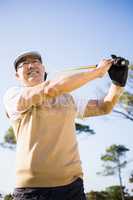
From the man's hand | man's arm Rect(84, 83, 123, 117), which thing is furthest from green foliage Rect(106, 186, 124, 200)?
the man's hand

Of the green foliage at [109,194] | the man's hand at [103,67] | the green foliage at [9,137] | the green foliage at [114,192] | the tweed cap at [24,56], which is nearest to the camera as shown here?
the man's hand at [103,67]

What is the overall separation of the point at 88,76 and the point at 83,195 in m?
0.71

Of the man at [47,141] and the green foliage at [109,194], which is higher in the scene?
the man at [47,141]

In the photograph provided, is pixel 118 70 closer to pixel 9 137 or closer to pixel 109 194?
pixel 9 137

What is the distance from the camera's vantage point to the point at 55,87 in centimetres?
206

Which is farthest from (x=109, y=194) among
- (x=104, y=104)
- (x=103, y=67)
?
(x=103, y=67)

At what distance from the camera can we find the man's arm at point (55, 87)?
2041 mm

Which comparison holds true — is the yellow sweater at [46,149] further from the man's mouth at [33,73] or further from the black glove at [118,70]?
the black glove at [118,70]

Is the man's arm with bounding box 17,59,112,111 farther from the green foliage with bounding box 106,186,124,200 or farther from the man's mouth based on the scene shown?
the green foliage with bounding box 106,186,124,200

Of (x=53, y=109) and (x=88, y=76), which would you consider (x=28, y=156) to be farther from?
(x=88, y=76)

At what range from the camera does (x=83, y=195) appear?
7.12 feet

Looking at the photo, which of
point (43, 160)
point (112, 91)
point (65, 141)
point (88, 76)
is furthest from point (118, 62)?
point (43, 160)

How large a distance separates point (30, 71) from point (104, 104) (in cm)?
57

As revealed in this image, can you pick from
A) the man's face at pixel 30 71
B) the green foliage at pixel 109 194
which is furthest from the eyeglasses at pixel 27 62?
the green foliage at pixel 109 194
